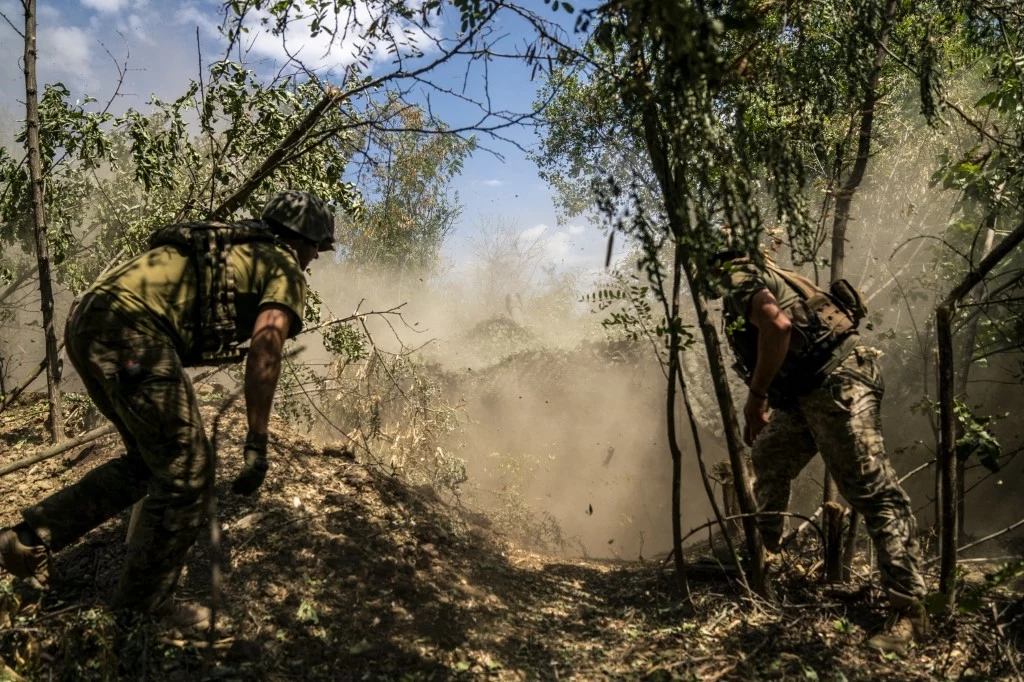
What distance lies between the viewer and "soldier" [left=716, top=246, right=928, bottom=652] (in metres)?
2.79

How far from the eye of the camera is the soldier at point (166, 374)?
2.35 metres

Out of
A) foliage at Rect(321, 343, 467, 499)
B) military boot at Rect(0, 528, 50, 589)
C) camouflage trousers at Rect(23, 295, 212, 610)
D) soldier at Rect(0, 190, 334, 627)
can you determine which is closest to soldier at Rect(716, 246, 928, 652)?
soldier at Rect(0, 190, 334, 627)

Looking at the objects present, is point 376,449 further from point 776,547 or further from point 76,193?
point 776,547

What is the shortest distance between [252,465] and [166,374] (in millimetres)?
444

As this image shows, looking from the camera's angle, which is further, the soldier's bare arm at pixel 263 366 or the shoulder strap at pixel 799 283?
the shoulder strap at pixel 799 283

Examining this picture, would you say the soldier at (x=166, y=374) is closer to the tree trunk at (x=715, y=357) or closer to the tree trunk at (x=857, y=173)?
the tree trunk at (x=715, y=357)

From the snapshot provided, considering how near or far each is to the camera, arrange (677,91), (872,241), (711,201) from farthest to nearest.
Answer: (872,241) < (711,201) < (677,91)

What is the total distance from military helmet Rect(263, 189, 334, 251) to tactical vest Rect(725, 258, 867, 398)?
1.82 metres

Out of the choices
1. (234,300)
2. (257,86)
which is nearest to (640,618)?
(234,300)

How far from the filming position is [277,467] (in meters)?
4.26

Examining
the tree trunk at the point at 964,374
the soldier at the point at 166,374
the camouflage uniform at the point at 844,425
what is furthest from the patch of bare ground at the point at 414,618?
the tree trunk at the point at 964,374

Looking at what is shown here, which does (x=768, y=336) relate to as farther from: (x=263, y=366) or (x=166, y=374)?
(x=166, y=374)

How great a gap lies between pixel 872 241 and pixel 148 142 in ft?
42.7

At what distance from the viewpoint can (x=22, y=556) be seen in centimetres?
248
